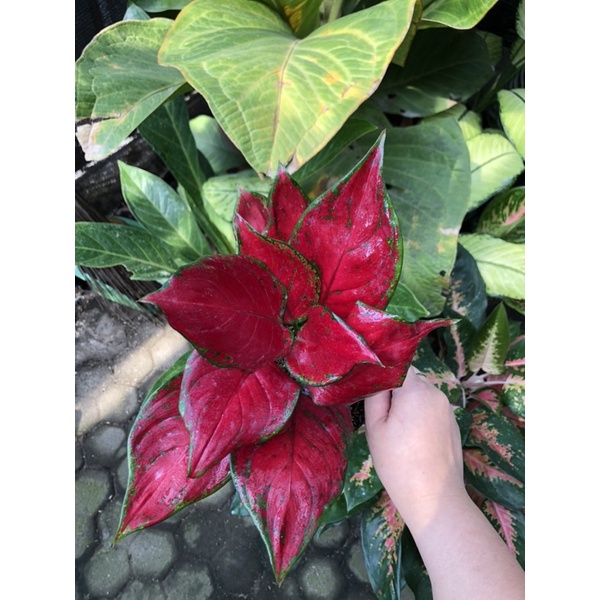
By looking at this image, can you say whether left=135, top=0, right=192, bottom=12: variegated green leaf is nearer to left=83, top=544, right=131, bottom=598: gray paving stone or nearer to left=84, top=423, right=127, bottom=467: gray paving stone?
left=84, top=423, right=127, bottom=467: gray paving stone

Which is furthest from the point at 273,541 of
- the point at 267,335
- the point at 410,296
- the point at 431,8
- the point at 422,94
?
the point at 422,94

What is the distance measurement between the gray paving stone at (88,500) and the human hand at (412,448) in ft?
2.98

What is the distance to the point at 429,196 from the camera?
0.88m

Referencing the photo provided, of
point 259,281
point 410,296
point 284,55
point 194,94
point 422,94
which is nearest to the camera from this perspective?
point 259,281

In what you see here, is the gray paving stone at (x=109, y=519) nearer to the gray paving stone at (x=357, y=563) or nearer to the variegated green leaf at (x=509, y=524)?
the gray paving stone at (x=357, y=563)

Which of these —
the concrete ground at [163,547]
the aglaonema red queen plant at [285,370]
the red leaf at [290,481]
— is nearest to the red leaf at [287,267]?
the aglaonema red queen plant at [285,370]

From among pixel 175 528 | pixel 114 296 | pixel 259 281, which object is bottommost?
pixel 175 528

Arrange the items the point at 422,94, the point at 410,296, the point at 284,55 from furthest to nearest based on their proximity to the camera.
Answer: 1. the point at 422,94
2. the point at 410,296
3. the point at 284,55

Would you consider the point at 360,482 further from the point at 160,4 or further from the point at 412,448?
the point at 160,4

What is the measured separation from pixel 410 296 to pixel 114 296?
685 mm

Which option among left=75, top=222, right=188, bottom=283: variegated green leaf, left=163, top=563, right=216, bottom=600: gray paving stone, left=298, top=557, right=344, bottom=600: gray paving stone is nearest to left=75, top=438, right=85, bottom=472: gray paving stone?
left=163, top=563, right=216, bottom=600: gray paving stone

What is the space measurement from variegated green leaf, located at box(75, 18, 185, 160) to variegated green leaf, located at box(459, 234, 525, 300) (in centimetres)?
66

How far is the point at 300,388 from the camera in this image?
494mm

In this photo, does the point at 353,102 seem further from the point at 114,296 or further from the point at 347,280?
the point at 114,296
